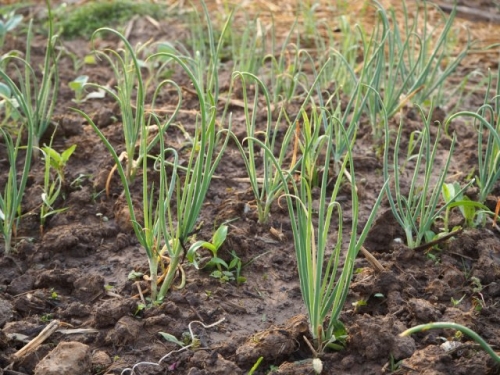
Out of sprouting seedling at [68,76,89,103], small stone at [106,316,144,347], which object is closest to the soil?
small stone at [106,316,144,347]

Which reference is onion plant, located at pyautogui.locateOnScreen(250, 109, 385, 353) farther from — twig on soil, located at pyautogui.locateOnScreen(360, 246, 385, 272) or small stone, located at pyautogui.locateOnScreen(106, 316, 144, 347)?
small stone, located at pyautogui.locateOnScreen(106, 316, 144, 347)

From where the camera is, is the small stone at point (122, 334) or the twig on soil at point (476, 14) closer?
the small stone at point (122, 334)

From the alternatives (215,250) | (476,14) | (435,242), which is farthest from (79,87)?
(476,14)

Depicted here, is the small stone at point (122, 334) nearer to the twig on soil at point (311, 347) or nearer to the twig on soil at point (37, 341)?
the twig on soil at point (37, 341)

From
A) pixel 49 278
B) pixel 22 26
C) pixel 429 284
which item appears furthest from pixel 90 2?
pixel 429 284

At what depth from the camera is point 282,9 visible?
491 cm

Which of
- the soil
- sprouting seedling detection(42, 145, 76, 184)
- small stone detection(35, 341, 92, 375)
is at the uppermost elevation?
sprouting seedling detection(42, 145, 76, 184)

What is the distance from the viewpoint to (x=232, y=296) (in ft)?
7.53

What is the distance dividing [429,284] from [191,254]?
0.66 m

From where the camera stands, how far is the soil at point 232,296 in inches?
78.4

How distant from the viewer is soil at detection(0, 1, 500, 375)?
1990mm

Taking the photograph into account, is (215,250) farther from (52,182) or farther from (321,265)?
(52,182)

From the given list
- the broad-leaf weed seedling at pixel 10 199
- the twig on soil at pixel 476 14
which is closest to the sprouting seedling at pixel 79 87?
the broad-leaf weed seedling at pixel 10 199

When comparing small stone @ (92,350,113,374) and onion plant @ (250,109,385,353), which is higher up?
onion plant @ (250,109,385,353)
